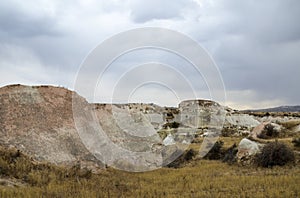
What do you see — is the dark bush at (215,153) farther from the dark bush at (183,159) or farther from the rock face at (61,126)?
the rock face at (61,126)

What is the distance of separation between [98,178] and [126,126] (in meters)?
7.20

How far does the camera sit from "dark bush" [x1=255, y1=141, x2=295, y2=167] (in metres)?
16.9

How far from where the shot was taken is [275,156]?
16969 mm

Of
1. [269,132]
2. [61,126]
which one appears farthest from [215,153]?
[61,126]

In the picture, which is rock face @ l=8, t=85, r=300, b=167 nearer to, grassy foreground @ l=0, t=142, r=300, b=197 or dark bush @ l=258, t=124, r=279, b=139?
grassy foreground @ l=0, t=142, r=300, b=197

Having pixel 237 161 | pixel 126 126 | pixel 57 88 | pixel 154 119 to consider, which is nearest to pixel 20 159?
pixel 57 88

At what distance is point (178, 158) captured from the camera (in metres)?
21.9

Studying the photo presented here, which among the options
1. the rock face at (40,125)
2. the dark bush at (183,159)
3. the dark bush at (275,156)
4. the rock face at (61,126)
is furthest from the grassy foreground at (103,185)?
the dark bush at (183,159)

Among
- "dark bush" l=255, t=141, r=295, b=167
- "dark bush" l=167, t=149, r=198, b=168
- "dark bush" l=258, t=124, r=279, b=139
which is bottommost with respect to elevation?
"dark bush" l=167, t=149, r=198, b=168

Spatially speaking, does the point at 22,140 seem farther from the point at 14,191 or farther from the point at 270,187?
the point at 270,187

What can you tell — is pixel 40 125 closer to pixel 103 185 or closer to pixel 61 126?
pixel 61 126

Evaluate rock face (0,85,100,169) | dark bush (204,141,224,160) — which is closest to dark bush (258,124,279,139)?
dark bush (204,141,224,160)

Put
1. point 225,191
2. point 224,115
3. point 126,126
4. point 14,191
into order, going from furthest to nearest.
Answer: point 224,115
point 126,126
point 225,191
point 14,191

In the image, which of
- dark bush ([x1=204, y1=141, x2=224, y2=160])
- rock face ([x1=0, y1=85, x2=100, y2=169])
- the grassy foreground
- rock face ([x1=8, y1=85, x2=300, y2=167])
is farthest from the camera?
dark bush ([x1=204, y1=141, x2=224, y2=160])
